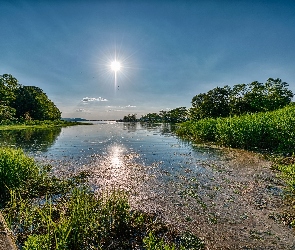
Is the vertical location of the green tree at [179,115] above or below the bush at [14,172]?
above

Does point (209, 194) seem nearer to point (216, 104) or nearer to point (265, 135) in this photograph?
point (265, 135)

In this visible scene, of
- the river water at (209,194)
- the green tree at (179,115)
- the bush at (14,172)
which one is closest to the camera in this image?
the river water at (209,194)

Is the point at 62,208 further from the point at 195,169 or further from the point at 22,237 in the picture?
the point at 195,169

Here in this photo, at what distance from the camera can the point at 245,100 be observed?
5916cm

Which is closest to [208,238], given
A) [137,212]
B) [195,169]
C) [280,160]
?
[137,212]

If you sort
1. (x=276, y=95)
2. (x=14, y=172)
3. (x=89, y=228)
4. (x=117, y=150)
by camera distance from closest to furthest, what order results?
(x=89, y=228) < (x=14, y=172) < (x=117, y=150) < (x=276, y=95)

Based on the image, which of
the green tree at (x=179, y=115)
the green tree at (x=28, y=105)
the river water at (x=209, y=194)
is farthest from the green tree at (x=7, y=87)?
the green tree at (x=179, y=115)

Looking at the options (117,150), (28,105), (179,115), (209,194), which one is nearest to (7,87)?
(28,105)

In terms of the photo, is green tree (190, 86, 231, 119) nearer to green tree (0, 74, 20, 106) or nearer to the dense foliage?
the dense foliage

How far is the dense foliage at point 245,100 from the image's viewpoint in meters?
55.6

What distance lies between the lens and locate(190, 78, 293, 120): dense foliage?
182 ft

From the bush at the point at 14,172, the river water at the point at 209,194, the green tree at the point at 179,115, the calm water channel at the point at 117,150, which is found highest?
the green tree at the point at 179,115

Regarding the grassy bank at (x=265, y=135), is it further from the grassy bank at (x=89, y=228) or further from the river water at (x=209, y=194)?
the grassy bank at (x=89, y=228)

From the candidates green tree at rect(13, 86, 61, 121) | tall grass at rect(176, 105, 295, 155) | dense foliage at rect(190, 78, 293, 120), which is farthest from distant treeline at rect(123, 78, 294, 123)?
green tree at rect(13, 86, 61, 121)
